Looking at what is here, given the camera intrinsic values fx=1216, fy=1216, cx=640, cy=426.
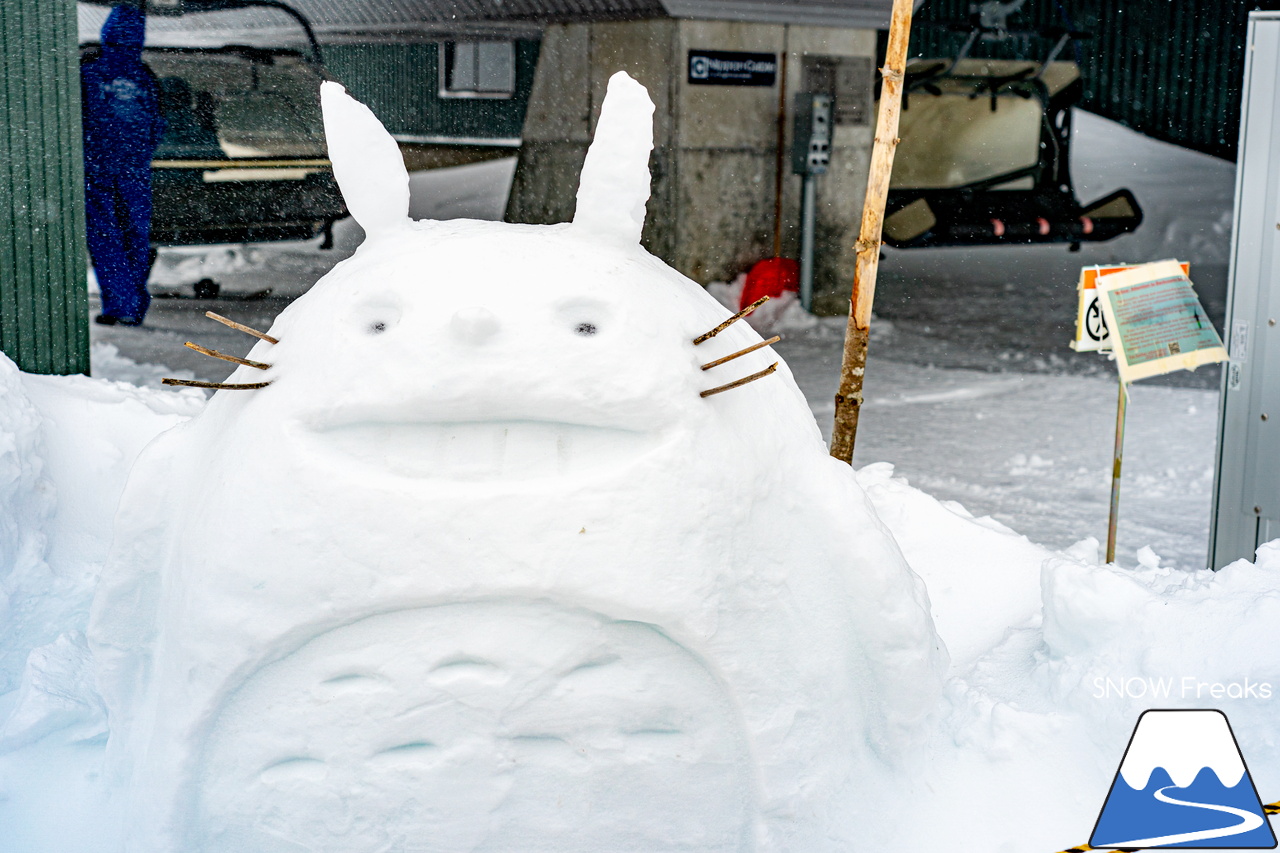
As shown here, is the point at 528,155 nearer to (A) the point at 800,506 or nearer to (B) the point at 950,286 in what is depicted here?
(B) the point at 950,286

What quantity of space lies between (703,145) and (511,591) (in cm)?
743

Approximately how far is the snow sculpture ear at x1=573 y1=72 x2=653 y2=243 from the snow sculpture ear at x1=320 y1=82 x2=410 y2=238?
1.16 feet

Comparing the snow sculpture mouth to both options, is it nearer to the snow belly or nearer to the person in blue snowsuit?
the snow belly

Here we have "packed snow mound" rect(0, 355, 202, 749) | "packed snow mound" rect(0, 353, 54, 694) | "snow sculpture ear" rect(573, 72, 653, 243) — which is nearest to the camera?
"snow sculpture ear" rect(573, 72, 653, 243)

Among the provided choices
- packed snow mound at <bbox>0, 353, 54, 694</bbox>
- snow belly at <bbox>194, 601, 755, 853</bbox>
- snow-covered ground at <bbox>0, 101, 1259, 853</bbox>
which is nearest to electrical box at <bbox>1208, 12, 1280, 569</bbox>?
snow-covered ground at <bbox>0, 101, 1259, 853</bbox>

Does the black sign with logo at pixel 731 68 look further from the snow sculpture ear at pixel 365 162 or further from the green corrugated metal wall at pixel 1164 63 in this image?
the green corrugated metal wall at pixel 1164 63

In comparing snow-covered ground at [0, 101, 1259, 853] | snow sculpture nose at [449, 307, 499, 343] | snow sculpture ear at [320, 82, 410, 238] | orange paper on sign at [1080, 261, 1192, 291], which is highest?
snow sculpture ear at [320, 82, 410, 238]

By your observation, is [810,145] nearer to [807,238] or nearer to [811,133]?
[811,133]

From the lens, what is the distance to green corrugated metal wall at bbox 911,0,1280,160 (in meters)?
16.0

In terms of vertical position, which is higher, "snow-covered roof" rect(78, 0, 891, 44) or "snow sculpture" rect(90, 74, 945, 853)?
"snow-covered roof" rect(78, 0, 891, 44)

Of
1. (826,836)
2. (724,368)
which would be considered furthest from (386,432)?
(826,836)

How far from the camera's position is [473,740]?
6.58 feet

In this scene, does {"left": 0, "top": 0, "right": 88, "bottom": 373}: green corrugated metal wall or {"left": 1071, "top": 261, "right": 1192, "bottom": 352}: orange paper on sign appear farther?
{"left": 0, "top": 0, "right": 88, "bottom": 373}: green corrugated metal wall

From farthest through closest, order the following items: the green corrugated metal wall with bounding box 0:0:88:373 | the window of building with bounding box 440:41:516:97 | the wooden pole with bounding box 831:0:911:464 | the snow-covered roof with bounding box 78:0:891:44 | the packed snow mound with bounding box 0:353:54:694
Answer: the window of building with bounding box 440:41:516:97
the snow-covered roof with bounding box 78:0:891:44
the green corrugated metal wall with bounding box 0:0:88:373
the wooden pole with bounding box 831:0:911:464
the packed snow mound with bounding box 0:353:54:694
